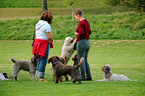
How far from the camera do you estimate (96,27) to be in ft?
109

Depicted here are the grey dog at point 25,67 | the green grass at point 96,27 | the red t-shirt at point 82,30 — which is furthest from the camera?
the green grass at point 96,27

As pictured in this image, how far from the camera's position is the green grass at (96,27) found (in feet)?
102

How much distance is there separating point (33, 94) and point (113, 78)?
12.5 feet

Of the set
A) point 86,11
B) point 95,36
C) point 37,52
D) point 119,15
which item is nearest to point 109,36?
point 95,36

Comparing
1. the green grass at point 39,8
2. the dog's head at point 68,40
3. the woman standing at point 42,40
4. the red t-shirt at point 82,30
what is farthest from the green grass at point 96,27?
the woman standing at point 42,40

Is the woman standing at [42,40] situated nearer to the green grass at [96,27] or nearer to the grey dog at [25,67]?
the grey dog at [25,67]

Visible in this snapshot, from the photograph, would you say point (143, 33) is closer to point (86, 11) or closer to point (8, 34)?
point (86, 11)

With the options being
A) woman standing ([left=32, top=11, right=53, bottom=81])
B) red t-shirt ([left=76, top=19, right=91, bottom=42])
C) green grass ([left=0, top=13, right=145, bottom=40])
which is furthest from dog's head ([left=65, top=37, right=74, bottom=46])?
green grass ([left=0, top=13, right=145, bottom=40])

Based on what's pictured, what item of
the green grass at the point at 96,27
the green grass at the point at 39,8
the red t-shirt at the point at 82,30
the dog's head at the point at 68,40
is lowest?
the green grass at the point at 96,27

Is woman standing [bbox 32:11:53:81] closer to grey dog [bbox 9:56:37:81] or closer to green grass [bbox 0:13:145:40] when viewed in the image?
grey dog [bbox 9:56:37:81]

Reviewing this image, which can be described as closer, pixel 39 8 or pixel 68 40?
pixel 68 40

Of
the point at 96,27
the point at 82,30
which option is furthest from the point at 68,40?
the point at 96,27

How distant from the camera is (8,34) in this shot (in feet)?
112

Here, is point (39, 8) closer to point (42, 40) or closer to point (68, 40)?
point (68, 40)
